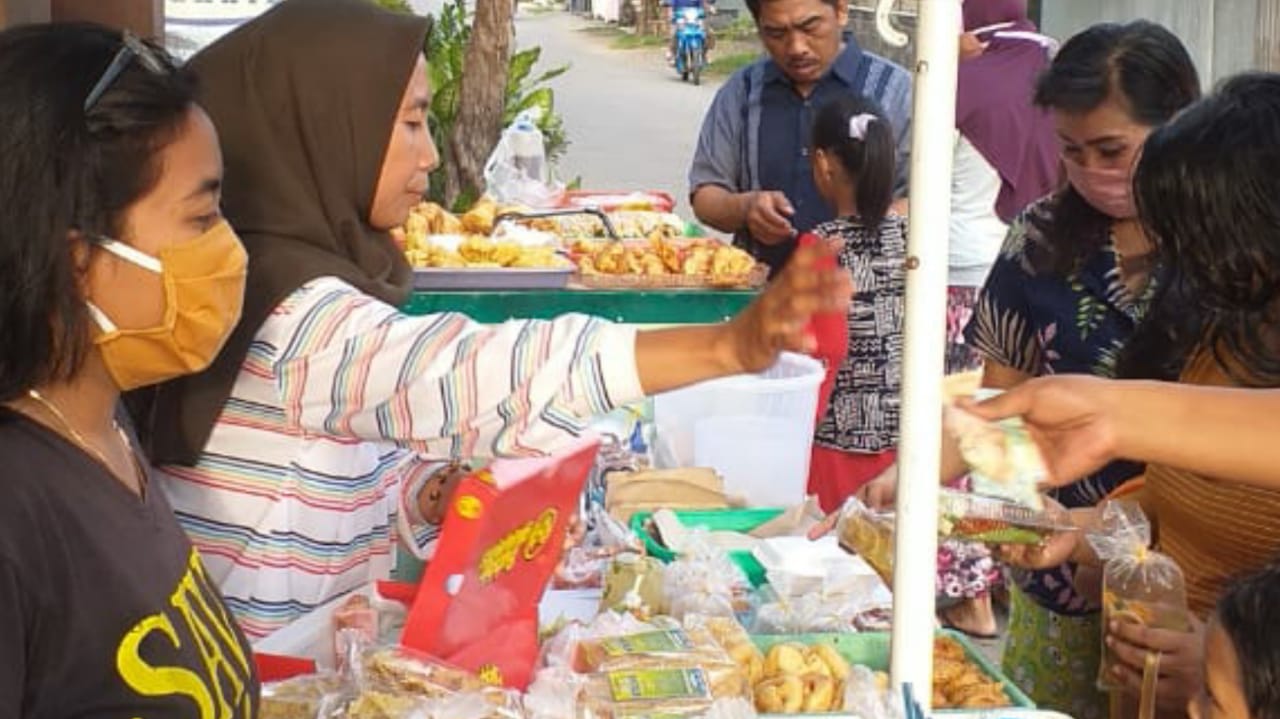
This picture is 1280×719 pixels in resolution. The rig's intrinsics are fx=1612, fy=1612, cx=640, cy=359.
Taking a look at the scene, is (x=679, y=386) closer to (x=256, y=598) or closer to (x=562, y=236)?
(x=256, y=598)

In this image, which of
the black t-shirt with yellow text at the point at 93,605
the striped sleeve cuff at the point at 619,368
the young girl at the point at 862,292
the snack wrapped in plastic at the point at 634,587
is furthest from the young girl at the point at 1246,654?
the young girl at the point at 862,292

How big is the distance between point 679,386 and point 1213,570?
34.8 inches

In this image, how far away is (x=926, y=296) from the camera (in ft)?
5.63

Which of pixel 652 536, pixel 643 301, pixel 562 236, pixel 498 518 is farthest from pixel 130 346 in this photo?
pixel 562 236

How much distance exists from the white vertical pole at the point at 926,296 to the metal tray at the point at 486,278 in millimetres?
3198

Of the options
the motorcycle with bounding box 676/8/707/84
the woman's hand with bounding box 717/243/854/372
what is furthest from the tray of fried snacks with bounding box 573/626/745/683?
the motorcycle with bounding box 676/8/707/84

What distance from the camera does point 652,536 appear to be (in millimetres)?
3232

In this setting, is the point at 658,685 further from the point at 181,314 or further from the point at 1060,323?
the point at 1060,323

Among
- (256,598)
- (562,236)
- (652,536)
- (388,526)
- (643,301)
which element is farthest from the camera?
(562,236)

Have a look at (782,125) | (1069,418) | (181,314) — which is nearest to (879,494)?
(1069,418)

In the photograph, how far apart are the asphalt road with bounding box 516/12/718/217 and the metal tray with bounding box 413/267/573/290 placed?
25.9ft

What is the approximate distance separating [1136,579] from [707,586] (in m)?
0.75

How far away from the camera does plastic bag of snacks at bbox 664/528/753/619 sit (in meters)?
2.61

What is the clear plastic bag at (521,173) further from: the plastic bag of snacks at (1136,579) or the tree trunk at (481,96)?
the plastic bag of snacks at (1136,579)
